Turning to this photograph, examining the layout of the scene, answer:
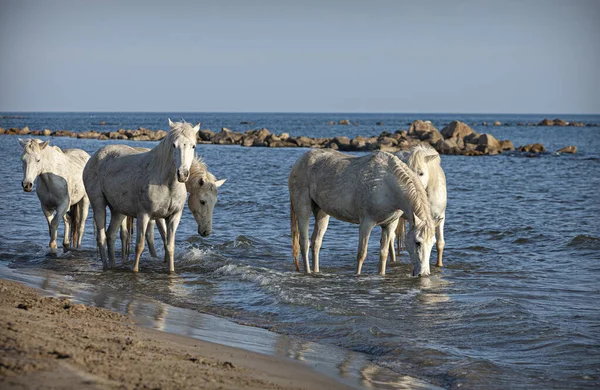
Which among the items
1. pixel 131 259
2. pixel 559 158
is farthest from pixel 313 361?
pixel 559 158

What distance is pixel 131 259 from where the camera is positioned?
41.0ft

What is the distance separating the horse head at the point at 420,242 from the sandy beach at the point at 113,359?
434 cm

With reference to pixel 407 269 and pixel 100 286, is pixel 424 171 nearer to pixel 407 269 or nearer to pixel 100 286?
pixel 407 269

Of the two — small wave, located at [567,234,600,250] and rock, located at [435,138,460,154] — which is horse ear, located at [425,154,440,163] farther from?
rock, located at [435,138,460,154]

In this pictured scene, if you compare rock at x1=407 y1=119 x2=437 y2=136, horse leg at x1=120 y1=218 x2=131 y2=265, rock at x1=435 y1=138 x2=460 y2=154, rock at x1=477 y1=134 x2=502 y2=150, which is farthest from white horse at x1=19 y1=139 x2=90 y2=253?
rock at x1=407 y1=119 x2=437 y2=136

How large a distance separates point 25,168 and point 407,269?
267 inches

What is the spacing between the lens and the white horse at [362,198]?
10122 millimetres

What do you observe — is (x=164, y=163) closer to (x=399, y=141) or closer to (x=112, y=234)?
(x=112, y=234)

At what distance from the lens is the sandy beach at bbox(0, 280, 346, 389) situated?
14.5ft

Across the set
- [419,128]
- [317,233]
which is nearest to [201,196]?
[317,233]

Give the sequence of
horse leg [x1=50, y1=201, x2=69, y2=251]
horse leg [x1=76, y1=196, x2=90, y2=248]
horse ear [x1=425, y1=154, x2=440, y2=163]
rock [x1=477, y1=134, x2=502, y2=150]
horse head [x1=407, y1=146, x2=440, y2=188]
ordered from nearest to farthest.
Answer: horse head [x1=407, y1=146, x2=440, y2=188], horse ear [x1=425, y1=154, x2=440, y2=163], horse leg [x1=50, y1=201, x2=69, y2=251], horse leg [x1=76, y1=196, x2=90, y2=248], rock [x1=477, y1=134, x2=502, y2=150]

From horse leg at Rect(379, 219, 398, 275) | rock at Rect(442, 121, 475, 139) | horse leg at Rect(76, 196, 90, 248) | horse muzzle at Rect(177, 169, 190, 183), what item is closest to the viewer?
horse muzzle at Rect(177, 169, 190, 183)

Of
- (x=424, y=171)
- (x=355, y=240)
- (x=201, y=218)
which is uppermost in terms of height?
(x=424, y=171)

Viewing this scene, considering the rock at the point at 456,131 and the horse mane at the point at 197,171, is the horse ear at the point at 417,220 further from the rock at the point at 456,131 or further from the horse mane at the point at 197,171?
the rock at the point at 456,131
